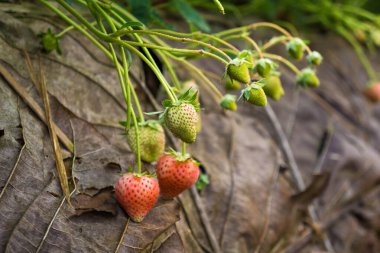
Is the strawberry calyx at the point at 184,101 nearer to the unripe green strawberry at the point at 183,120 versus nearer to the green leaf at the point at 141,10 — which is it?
the unripe green strawberry at the point at 183,120

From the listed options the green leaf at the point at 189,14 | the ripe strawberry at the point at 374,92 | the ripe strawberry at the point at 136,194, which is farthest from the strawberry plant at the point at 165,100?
the ripe strawberry at the point at 374,92

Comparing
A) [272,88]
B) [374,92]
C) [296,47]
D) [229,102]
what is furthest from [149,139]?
[374,92]

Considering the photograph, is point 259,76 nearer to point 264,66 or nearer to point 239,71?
point 264,66

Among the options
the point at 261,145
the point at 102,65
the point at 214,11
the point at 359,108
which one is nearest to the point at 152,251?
the point at 102,65

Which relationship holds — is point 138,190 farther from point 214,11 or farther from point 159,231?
point 214,11

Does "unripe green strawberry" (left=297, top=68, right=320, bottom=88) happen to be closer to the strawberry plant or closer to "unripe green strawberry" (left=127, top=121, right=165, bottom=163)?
the strawberry plant

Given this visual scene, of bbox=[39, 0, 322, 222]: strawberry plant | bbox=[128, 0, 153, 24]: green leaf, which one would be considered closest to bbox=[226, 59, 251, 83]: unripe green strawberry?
bbox=[39, 0, 322, 222]: strawberry plant

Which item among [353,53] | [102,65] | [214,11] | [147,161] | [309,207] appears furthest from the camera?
[353,53]
